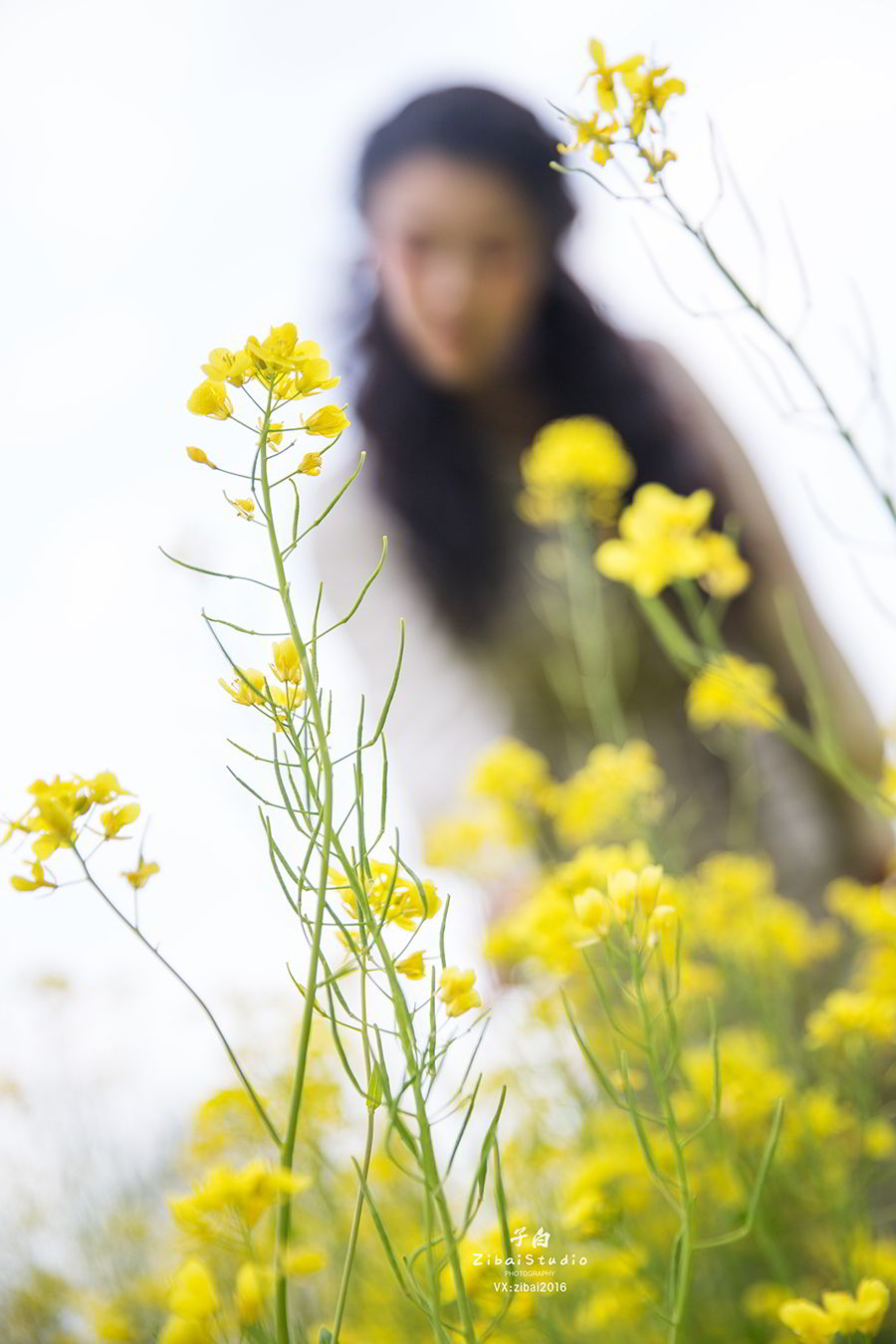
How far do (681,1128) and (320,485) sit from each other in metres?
0.99

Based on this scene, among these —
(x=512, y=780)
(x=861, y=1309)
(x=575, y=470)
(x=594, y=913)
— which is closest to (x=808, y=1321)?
(x=861, y=1309)

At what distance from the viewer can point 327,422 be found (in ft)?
1.21

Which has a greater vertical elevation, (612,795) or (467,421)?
(467,421)

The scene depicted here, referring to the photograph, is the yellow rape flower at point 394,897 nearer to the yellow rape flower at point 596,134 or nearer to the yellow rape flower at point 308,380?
the yellow rape flower at point 308,380

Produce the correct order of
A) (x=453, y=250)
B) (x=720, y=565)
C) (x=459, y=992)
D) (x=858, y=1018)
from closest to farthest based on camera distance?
(x=459, y=992) < (x=858, y=1018) < (x=720, y=565) < (x=453, y=250)

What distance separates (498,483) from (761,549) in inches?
15.3

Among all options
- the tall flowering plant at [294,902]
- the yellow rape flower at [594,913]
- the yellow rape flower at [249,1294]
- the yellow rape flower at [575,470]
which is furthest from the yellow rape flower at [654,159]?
the yellow rape flower at [575,470]

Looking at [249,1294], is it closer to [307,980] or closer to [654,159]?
[307,980]

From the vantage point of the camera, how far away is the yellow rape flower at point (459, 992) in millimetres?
378

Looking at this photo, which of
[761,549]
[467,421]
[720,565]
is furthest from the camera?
[467,421]

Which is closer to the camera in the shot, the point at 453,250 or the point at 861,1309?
the point at 861,1309

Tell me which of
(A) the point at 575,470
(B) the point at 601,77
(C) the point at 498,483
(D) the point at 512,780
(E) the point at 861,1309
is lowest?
(E) the point at 861,1309

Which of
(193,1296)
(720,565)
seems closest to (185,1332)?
(193,1296)

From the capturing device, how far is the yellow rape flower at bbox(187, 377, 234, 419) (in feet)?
1.15
